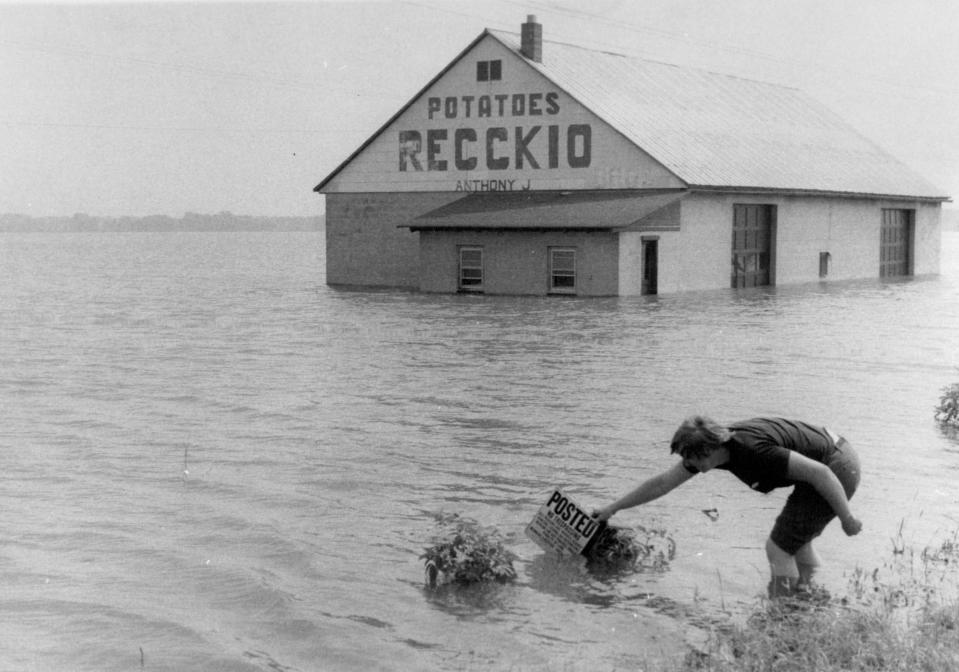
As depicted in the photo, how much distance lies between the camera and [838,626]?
7.14m

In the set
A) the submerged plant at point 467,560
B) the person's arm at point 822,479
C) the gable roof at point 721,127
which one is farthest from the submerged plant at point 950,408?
the gable roof at point 721,127

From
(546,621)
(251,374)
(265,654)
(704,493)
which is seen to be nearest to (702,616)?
(546,621)

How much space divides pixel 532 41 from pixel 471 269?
25.4 feet

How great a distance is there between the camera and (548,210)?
131 feet

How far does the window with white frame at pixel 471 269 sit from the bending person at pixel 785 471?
32.9 m

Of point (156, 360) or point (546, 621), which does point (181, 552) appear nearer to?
point (546, 621)

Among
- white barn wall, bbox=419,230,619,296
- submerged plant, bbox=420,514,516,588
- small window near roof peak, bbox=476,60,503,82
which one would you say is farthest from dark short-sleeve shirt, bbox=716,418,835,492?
small window near roof peak, bbox=476,60,503,82

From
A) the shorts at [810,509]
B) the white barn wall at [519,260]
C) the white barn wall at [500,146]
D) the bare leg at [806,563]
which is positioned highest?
the white barn wall at [500,146]

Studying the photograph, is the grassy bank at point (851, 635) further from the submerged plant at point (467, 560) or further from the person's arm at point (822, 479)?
the submerged plant at point (467, 560)

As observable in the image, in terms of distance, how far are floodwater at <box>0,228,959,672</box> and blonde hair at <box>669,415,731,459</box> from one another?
1277mm

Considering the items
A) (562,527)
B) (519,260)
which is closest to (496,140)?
(519,260)

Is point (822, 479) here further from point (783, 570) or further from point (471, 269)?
point (471, 269)

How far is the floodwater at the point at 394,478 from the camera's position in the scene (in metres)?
8.40

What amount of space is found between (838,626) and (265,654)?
3.42 m
